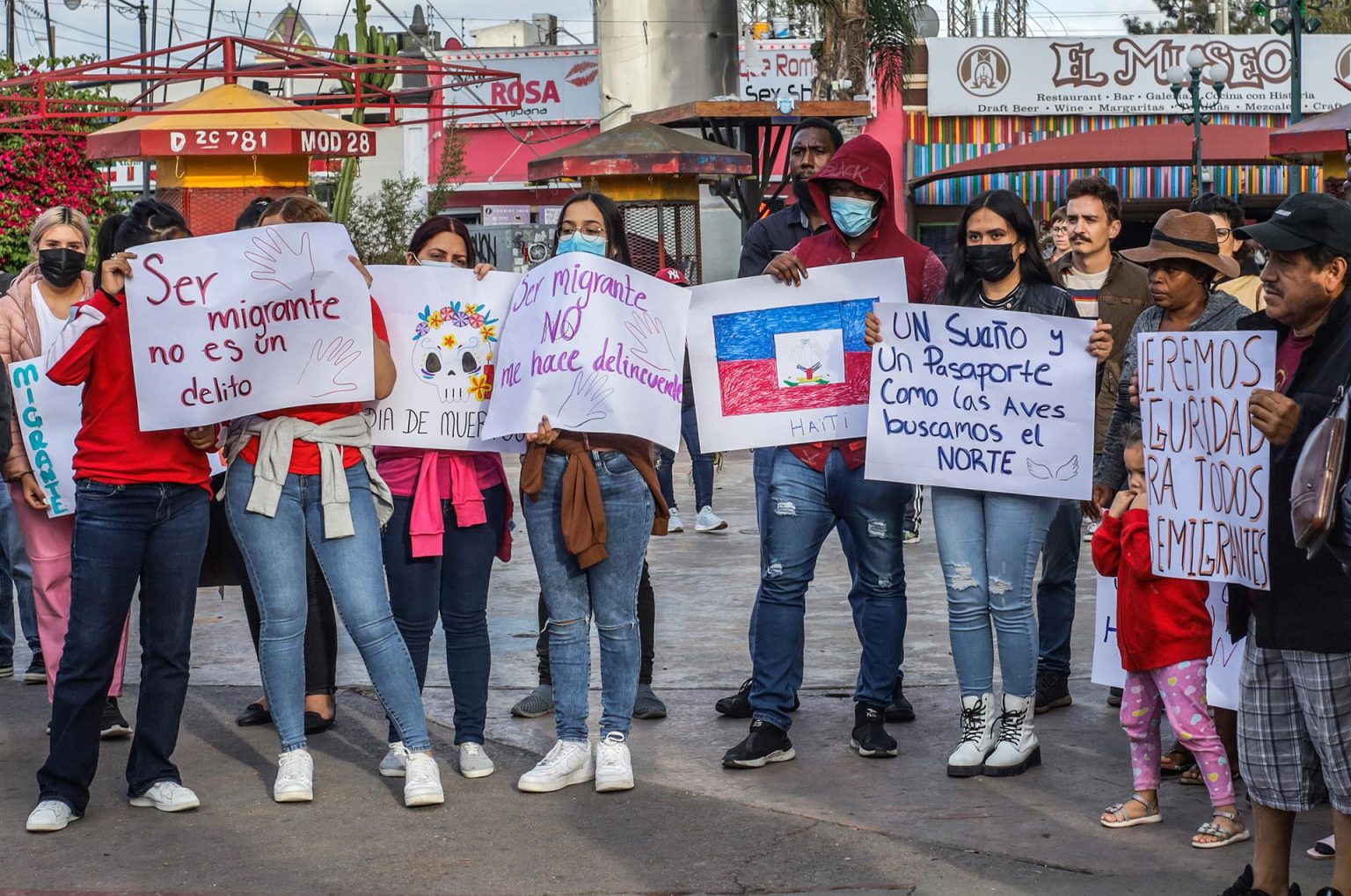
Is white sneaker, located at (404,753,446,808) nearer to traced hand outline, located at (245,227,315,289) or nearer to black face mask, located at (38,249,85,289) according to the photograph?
traced hand outline, located at (245,227,315,289)

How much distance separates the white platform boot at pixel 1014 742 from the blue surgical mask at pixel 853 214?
169 centimetres

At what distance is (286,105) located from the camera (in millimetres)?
11375

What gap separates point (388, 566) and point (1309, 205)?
10.3 feet

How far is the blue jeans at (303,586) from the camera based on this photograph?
5125 mm

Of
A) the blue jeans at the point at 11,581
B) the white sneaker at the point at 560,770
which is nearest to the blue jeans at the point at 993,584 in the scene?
the white sneaker at the point at 560,770

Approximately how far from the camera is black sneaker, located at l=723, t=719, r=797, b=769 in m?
5.58

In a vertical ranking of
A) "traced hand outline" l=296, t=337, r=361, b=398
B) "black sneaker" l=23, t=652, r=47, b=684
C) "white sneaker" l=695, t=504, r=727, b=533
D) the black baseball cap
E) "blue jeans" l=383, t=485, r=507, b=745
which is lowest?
"white sneaker" l=695, t=504, r=727, b=533

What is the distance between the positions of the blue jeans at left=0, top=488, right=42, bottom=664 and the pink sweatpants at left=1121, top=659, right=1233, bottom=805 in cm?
438

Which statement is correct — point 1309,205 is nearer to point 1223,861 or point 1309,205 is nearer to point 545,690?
point 1223,861

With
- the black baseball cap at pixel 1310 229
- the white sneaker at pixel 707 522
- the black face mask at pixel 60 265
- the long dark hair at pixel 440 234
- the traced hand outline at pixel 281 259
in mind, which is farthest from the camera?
the white sneaker at pixel 707 522

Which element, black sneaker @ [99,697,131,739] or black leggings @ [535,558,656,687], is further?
black leggings @ [535,558,656,687]

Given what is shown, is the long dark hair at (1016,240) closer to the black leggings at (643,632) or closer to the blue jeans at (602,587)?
the blue jeans at (602,587)

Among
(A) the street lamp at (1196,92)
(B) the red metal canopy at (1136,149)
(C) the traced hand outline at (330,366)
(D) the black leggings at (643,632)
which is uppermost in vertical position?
(A) the street lamp at (1196,92)

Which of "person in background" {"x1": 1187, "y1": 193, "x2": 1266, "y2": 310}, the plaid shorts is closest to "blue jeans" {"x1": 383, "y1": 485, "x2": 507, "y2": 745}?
the plaid shorts
